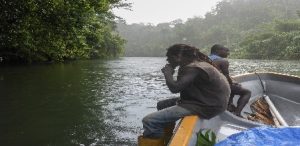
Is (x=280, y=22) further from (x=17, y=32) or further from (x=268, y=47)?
(x=17, y=32)

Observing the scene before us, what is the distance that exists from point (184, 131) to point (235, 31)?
91834 mm

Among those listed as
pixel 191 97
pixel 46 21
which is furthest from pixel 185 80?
pixel 46 21

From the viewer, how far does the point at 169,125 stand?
178 inches

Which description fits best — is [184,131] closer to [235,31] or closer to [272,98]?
[272,98]

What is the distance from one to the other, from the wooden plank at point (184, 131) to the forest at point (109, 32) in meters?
10.0

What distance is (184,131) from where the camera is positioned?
12.2ft

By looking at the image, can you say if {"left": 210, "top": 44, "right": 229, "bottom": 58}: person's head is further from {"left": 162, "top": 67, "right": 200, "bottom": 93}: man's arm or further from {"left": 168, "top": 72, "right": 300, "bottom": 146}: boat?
{"left": 162, "top": 67, "right": 200, "bottom": 93}: man's arm

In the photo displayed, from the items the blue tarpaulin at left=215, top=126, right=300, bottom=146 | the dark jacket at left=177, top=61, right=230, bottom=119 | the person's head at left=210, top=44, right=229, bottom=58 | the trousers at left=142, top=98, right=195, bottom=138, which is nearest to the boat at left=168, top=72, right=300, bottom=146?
the dark jacket at left=177, top=61, right=230, bottom=119

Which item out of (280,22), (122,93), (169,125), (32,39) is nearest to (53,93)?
(122,93)

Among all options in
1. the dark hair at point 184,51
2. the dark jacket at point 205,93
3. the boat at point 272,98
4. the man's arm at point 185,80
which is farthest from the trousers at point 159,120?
the boat at point 272,98

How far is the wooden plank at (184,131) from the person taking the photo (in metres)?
3.43

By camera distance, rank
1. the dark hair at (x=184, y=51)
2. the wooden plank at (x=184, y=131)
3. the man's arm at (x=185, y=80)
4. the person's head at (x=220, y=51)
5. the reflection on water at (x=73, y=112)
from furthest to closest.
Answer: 1. the reflection on water at (x=73, y=112)
2. the person's head at (x=220, y=51)
3. the dark hair at (x=184, y=51)
4. the man's arm at (x=185, y=80)
5. the wooden plank at (x=184, y=131)

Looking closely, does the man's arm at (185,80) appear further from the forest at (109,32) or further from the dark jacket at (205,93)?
the forest at (109,32)

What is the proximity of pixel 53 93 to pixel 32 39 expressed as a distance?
493 centimetres
